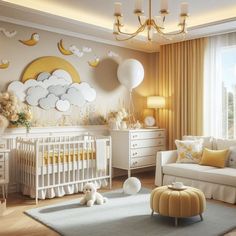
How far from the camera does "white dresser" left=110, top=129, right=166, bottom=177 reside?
4.97 metres

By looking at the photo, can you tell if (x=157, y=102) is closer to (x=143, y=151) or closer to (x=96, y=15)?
(x=143, y=151)

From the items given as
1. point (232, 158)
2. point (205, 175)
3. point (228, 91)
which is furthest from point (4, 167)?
point (228, 91)

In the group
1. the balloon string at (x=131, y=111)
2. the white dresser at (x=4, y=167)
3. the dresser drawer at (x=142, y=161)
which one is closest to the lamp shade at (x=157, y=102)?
the balloon string at (x=131, y=111)

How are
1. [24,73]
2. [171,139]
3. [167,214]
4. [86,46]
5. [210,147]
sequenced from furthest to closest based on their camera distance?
[171,139] < [86,46] < [210,147] < [24,73] < [167,214]

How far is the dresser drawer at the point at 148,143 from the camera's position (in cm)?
504

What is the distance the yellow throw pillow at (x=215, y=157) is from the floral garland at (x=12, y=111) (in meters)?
2.52

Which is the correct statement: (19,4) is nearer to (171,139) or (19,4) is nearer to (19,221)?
(19,221)

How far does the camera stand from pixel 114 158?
521 centimetres

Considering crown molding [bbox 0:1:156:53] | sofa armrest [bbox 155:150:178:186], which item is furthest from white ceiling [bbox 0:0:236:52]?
sofa armrest [bbox 155:150:178:186]

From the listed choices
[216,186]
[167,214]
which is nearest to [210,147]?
[216,186]

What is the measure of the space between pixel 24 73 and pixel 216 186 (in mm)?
3046

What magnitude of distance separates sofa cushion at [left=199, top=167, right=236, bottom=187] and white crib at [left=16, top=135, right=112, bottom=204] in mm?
1440

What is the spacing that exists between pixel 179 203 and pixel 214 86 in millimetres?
2711

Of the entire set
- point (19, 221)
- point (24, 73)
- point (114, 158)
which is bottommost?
point (19, 221)
